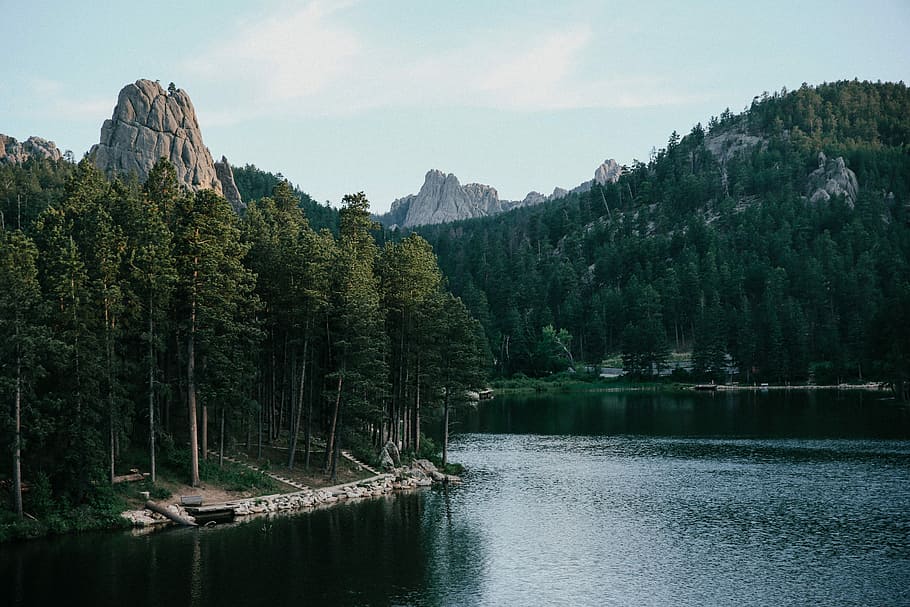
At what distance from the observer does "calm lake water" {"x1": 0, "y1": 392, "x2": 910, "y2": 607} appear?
3594cm

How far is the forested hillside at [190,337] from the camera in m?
44.3

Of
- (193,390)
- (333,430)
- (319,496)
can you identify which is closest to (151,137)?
(333,430)

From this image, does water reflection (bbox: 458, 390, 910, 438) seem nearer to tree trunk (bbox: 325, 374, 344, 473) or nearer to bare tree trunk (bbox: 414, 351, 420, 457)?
bare tree trunk (bbox: 414, 351, 420, 457)

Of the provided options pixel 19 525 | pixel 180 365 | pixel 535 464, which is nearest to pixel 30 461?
pixel 19 525

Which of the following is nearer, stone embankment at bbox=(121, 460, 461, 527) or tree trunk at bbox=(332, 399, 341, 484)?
stone embankment at bbox=(121, 460, 461, 527)

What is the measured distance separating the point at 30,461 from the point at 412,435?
3474 centimetres

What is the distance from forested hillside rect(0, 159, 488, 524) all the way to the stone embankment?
275cm

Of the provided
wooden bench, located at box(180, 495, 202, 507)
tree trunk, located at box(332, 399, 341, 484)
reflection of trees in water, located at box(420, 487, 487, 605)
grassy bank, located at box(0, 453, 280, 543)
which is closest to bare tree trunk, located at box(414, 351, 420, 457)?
tree trunk, located at box(332, 399, 341, 484)

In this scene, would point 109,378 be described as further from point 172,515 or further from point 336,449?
point 336,449

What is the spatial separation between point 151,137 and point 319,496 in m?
152

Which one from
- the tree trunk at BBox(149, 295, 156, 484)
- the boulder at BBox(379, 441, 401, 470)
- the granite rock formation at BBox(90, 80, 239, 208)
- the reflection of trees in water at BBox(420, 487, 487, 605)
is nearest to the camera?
the reflection of trees in water at BBox(420, 487, 487, 605)

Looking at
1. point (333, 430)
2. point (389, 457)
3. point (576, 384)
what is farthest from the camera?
point (576, 384)

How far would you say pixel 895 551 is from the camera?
1666 inches

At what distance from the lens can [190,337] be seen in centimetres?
5238
